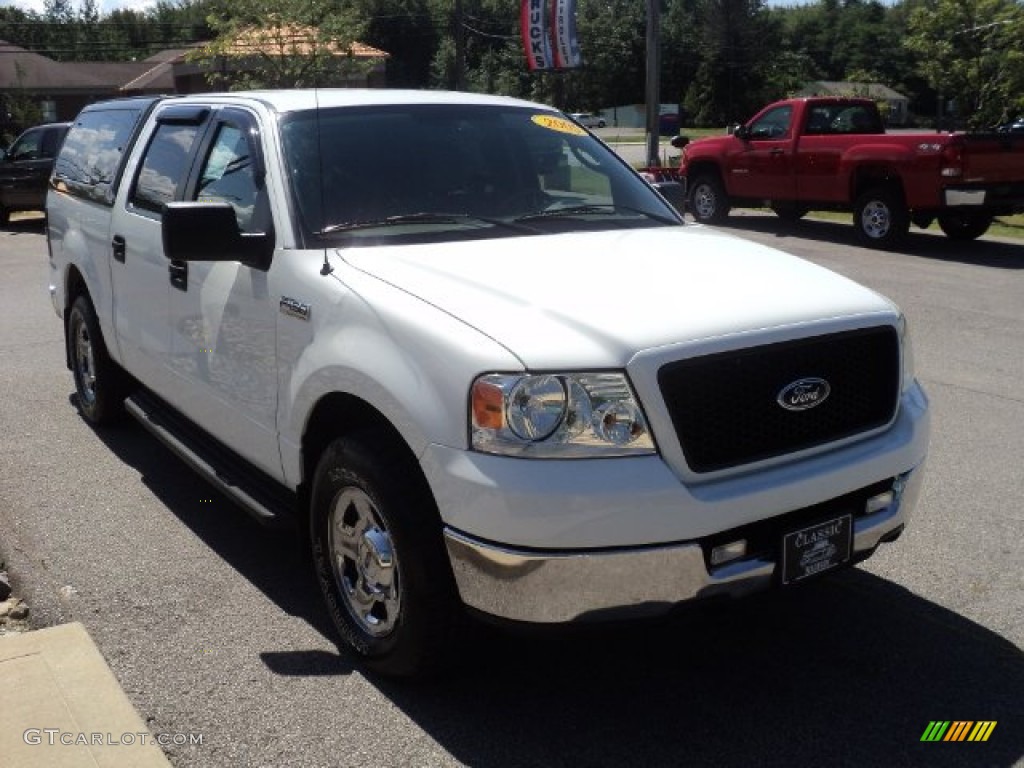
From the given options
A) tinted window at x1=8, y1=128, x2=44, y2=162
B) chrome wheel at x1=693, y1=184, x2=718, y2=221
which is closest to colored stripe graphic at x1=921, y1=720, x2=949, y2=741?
chrome wheel at x1=693, y1=184, x2=718, y2=221

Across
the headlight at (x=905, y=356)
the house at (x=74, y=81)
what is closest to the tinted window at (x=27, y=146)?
the headlight at (x=905, y=356)

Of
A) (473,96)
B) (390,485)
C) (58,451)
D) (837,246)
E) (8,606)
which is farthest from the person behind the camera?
(837,246)

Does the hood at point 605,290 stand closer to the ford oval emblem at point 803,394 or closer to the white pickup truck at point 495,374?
the white pickup truck at point 495,374

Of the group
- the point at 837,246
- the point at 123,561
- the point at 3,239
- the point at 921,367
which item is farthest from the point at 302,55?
the point at 123,561

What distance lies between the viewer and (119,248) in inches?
216

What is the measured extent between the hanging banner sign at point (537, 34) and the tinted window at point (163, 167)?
78.0 feet

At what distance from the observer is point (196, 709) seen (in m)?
3.50

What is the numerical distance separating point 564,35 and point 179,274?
24.9 m

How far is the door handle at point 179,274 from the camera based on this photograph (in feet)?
15.3

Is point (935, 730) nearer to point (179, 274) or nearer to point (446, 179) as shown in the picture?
point (446, 179)

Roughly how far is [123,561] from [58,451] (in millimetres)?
1858

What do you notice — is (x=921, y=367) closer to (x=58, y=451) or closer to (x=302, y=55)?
(x=58, y=451)

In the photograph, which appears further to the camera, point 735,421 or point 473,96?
point 473,96

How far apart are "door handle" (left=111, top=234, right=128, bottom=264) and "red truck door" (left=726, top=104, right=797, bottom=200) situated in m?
12.5
